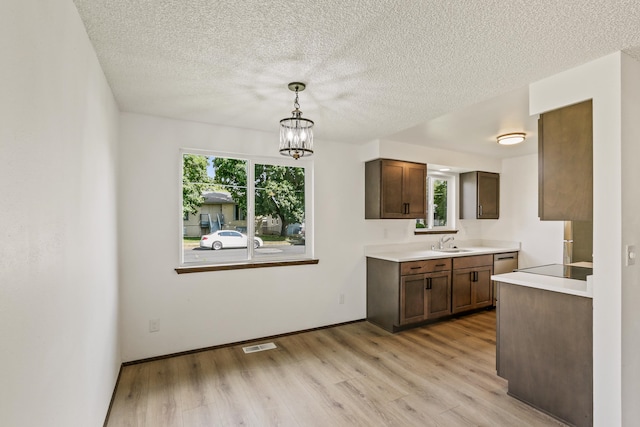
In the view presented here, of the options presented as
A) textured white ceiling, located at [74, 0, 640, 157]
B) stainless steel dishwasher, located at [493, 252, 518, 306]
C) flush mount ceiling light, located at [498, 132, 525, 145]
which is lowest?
stainless steel dishwasher, located at [493, 252, 518, 306]

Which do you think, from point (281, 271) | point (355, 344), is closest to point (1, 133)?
point (281, 271)

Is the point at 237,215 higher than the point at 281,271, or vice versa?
the point at 237,215

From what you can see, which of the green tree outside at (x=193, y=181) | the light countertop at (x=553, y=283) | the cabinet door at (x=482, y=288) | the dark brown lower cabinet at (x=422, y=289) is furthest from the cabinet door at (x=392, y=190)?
the green tree outside at (x=193, y=181)

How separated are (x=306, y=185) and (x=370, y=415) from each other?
2545mm

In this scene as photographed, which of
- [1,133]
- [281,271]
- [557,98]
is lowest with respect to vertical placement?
[281,271]

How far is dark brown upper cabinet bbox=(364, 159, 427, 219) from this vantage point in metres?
4.05

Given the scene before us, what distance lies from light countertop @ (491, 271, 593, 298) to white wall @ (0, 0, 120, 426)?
2773 mm

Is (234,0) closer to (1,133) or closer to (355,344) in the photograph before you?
(1,133)

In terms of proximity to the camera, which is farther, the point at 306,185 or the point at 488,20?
the point at 306,185

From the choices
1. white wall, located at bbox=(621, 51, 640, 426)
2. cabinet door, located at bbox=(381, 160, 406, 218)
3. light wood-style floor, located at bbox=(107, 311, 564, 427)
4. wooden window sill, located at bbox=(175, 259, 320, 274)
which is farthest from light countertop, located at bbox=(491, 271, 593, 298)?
wooden window sill, located at bbox=(175, 259, 320, 274)

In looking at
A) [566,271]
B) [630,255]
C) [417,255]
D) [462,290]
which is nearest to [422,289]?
[417,255]

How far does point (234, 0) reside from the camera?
1.42 meters

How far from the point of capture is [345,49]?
5.98 ft

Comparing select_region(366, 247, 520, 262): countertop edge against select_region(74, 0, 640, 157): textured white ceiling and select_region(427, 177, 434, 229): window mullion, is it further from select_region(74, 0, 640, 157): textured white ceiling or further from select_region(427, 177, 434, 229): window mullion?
select_region(74, 0, 640, 157): textured white ceiling
